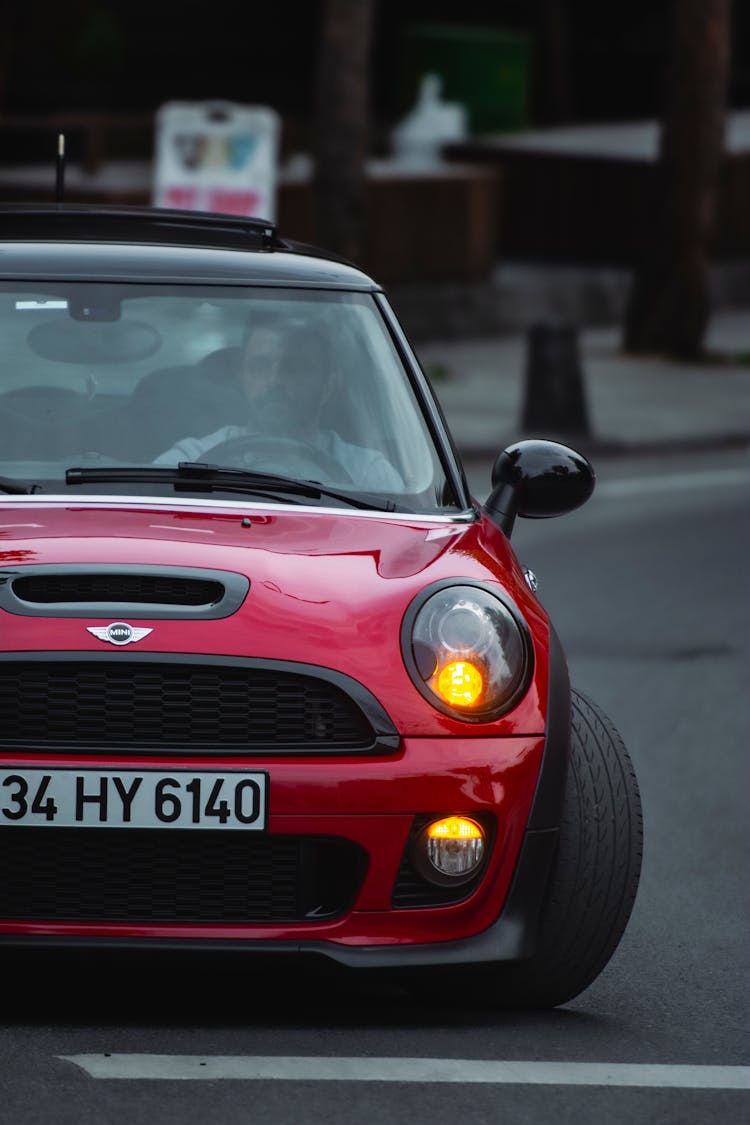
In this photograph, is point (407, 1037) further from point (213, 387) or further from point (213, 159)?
point (213, 159)

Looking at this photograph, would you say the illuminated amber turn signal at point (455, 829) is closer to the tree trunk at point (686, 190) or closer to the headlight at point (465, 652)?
the headlight at point (465, 652)

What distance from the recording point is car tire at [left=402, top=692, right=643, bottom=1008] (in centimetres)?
483

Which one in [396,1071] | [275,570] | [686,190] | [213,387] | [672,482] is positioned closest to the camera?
[396,1071]

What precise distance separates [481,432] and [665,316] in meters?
5.67

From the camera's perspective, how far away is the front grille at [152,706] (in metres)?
4.49

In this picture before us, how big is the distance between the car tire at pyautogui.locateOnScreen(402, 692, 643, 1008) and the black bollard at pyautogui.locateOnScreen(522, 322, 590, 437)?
1273 cm

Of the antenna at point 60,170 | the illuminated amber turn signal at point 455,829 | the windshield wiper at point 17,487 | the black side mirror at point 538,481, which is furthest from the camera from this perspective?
the antenna at point 60,170

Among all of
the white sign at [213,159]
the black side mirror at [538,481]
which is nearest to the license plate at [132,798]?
the black side mirror at [538,481]

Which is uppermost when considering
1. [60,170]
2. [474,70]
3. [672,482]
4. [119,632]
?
[60,170]

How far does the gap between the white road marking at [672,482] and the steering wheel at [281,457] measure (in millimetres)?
9953

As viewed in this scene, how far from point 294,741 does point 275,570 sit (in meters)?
0.35

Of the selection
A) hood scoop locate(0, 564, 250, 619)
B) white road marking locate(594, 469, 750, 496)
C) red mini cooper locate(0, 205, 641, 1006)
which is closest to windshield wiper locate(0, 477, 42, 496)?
red mini cooper locate(0, 205, 641, 1006)

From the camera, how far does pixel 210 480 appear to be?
523 centimetres

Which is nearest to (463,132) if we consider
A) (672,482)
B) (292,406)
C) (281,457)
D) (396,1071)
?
(672,482)
